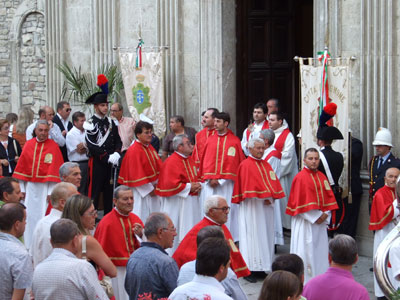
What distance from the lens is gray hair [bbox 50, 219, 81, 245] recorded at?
207 inches

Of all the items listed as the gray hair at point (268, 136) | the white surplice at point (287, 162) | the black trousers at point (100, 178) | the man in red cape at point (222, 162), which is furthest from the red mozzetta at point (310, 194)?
the black trousers at point (100, 178)

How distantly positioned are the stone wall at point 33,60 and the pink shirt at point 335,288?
1203 centimetres

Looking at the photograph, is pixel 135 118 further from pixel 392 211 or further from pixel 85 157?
pixel 392 211

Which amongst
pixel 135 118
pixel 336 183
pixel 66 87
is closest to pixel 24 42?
pixel 66 87

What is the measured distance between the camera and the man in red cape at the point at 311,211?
342 inches

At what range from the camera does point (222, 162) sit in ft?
33.0

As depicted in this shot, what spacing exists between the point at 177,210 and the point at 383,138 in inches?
108

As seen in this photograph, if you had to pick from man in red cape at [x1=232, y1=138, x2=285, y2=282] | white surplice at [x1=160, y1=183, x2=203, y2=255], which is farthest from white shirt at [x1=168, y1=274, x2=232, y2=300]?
white surplice at [x1=160, y1=183, x2=203, y2=255]

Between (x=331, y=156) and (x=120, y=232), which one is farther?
(x=331, y=156)

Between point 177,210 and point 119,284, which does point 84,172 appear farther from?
point 119,284

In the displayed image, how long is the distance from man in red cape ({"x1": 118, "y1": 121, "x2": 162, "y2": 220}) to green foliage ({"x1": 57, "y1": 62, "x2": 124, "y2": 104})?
10.7 ft

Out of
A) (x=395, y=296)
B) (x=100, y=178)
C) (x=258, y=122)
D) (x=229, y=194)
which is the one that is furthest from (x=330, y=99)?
(x=395, y=296)

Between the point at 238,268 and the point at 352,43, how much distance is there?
4.78 meters

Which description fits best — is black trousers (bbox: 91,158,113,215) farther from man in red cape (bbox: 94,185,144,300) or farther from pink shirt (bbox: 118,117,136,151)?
man in red cape (bbox: 94,185,144,300)
